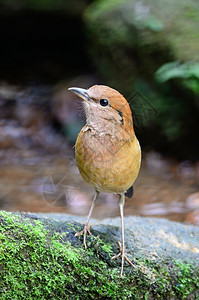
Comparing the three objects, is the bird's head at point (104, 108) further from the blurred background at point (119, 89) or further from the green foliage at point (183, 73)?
the green foliage at point (183, 73)

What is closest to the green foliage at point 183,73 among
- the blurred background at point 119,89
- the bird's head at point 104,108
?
the blurred background at point 119,89

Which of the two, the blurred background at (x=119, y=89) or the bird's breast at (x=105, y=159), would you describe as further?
the blurred background at (x=119, y=89)

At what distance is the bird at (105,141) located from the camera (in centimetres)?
312

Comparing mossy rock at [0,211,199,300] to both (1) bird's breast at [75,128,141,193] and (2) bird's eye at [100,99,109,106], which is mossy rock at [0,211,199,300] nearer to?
(1) bird's breast at [75,128,141,193]

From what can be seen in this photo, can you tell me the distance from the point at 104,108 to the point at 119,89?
233 centimetres

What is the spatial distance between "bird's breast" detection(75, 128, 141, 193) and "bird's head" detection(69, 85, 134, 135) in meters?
0.09

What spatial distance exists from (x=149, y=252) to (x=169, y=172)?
17.2 feet

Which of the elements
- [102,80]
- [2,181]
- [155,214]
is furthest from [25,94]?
[155,214]

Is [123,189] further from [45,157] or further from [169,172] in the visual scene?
[45,157]

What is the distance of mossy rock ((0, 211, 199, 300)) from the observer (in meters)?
2.68

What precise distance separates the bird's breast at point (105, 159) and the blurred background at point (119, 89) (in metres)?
1.99

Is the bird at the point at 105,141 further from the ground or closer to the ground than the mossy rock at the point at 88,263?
further from the ground

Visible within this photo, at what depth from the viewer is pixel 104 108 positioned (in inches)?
123

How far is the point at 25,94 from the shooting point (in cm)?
1199
